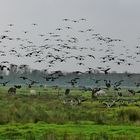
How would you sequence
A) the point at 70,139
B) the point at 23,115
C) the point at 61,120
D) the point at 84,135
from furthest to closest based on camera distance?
the point at 23,115 → the point at 61,120 → the point at 84,135 → the point at 70,139

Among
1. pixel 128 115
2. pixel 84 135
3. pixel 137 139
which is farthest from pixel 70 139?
pixel 128 115

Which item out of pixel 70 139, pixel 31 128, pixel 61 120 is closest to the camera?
pixel 70 139

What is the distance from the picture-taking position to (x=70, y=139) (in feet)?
78.6

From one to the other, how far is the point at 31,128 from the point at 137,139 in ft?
26.4

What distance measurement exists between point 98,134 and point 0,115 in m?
11.7

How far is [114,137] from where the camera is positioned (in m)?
25.1

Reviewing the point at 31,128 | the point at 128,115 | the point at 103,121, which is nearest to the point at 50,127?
the point at 31,128

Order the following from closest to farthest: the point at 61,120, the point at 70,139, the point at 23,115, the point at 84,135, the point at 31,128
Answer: the point at 70,139
the point at 84,135
the point at 31,128
the point at 61,120
the point at 23,115

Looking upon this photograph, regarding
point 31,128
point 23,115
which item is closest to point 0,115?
point 23,115

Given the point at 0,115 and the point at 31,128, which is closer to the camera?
the point at 31,128

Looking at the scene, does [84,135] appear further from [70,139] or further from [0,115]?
[0,115]

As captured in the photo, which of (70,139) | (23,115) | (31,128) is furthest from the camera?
(23,115)

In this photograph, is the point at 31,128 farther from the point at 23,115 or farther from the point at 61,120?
the point at 23,115

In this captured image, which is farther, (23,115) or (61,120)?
(23,115)
